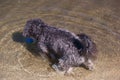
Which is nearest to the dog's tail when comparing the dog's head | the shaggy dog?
the shaggy dog

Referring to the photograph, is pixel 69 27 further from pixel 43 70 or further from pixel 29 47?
pixel 43 70

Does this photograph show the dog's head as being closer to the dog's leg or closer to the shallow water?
the shallow water

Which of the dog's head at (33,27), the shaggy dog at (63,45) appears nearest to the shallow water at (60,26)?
the shaggy dog at (63,45)

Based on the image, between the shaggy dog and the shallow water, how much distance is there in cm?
26

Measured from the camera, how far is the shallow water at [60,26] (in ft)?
20.0

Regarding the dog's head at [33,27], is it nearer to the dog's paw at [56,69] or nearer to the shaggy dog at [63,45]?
the shaggy dog at [63,45]

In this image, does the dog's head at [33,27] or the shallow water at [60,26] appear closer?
the shallow water at [60,26]

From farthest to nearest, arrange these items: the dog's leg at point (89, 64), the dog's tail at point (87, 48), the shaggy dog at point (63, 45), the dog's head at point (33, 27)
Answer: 1. the dog's head at point (33, 27)
2. the dog's leg at point (89, 64)
3. the shaggy dog at point (63, 45)
4. the dog's tail at point (87, 48)

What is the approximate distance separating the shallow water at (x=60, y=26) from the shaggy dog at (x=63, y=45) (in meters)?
0.26

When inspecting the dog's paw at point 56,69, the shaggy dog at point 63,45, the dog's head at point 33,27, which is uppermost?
the dog's head at point 33,27

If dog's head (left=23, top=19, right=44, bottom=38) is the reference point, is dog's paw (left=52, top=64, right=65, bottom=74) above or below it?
below

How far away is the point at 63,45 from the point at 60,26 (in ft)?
5.57

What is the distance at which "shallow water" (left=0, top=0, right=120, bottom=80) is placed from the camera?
6.09 metres

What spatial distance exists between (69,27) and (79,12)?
0.94 m
